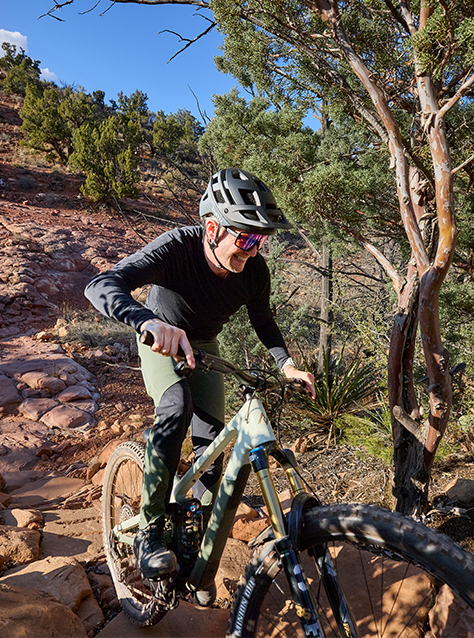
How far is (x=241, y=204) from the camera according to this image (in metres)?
1.85

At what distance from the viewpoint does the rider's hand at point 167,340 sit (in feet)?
4.67

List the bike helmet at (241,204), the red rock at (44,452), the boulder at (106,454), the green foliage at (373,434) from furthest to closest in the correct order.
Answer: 1. the red rock at (44,452)
2. the boulder at (106,454)
3. the green foliage at (373,434)
4. the bike helmet at (241,204)

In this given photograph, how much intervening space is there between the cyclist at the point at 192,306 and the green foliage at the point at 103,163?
16445 millimetres

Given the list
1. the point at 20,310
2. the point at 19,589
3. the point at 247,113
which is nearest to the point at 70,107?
the point at 20,310

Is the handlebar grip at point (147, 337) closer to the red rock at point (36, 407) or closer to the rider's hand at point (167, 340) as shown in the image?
the rider's hand at point (167, 340)

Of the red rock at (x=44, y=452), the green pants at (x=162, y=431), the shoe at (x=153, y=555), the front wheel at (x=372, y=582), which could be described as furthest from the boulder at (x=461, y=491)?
the red rock at (x=44, y=452)

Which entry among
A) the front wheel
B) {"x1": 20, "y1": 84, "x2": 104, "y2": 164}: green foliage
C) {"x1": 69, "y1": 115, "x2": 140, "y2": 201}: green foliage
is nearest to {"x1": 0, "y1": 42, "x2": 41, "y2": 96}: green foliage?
{"x1": 20, "y1": 84, "x2": 104, "y2": 164}: green foliage

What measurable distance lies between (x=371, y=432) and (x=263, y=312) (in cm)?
280

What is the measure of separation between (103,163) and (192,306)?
17800 mm

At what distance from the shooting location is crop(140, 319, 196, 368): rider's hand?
142 cm

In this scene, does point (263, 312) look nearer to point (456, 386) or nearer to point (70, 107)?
point (456, 386)

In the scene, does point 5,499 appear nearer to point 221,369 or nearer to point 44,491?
point 44,491

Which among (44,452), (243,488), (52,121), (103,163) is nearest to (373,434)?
(243,488)

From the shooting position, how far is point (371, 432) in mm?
4469
